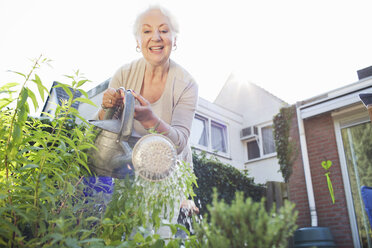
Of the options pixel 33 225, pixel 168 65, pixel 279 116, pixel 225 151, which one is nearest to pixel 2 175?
pixel 33 225

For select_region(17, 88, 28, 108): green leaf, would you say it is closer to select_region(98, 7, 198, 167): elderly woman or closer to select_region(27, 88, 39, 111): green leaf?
select_region(27, 88, 39, 111): green leaf

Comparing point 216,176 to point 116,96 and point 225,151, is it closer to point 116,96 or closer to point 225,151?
point 225,151

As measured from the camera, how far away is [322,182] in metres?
5.52

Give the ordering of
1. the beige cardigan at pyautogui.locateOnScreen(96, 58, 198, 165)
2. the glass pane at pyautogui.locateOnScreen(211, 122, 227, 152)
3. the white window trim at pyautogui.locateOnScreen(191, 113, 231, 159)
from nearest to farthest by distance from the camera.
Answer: the beige cardigan at pyautogui.locateOnScreen(96, 58, 198, 165) → the white window trim at pyautogui.locateOnScreen(191, 113, 231, 159) → the glass pane at pyautogui.locateOnScreen(211, 122, 227, 152)

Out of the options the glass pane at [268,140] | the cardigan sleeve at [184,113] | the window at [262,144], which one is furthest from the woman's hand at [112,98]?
the glass pane at [268,140]

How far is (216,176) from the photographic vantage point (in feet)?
19.9

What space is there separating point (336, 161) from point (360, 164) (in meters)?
0.37

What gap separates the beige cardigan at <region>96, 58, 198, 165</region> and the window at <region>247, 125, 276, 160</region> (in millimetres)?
8790

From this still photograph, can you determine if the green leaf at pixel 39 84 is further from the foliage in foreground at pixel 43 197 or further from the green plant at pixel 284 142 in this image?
the green plant at pixel 284 142

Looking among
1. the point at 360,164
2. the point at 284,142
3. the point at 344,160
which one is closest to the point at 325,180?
the point at 344,160

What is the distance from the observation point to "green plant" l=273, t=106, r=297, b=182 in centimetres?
613

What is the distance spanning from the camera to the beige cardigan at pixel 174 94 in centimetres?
145

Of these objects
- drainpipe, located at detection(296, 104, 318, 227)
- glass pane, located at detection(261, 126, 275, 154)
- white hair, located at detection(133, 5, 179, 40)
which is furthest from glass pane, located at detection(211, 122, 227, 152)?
white hair, located at detection(133, 5, 179, 40)

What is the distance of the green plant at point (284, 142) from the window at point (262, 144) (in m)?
3.45
